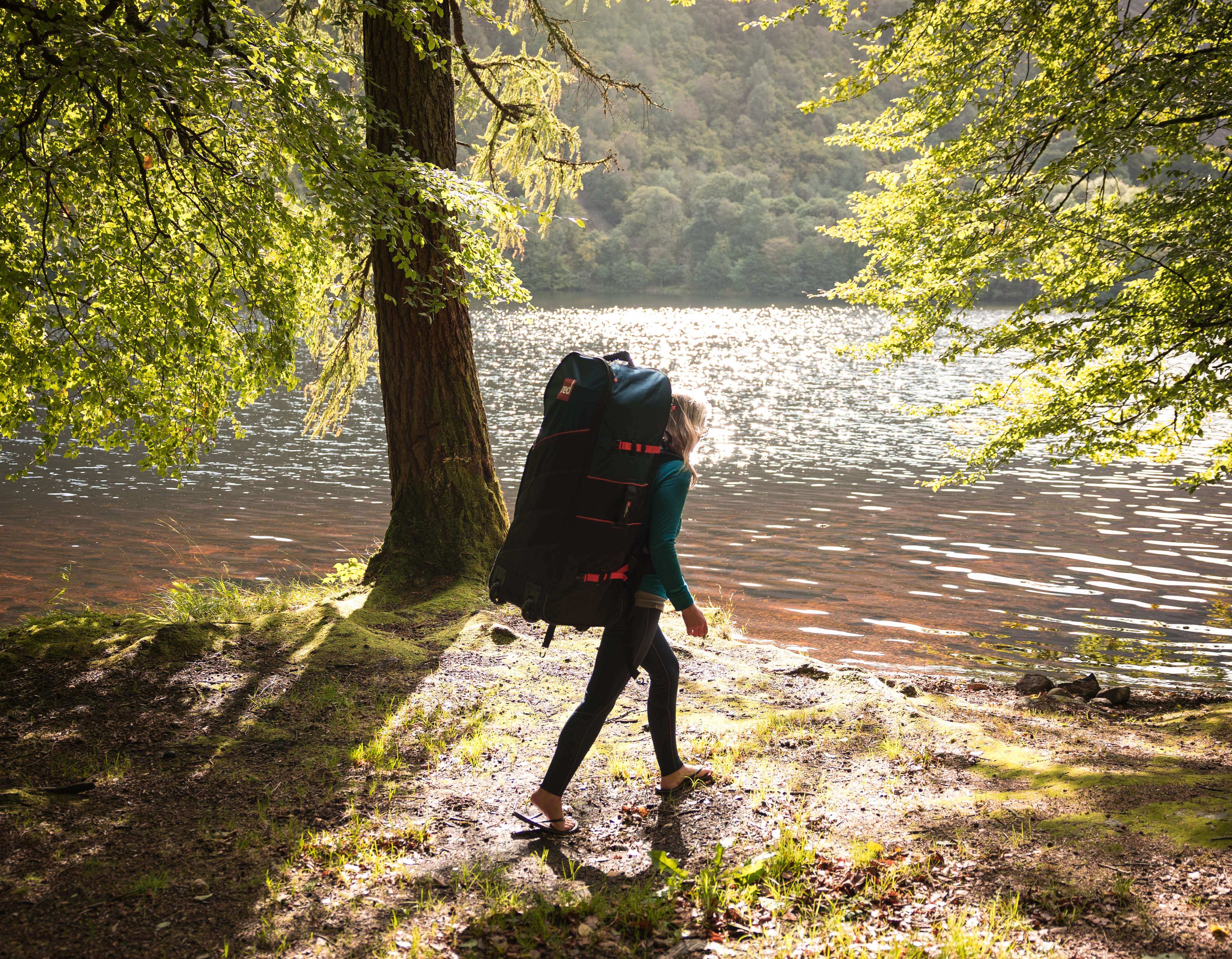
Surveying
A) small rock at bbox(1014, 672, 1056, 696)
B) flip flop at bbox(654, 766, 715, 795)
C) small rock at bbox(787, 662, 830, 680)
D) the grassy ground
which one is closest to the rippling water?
small rock at bbox(1014, 672, 1056, 696)

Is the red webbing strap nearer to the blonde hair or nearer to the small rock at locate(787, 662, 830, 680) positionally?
the blonde hair

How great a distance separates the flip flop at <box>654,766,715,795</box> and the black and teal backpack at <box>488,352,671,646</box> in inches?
46.7

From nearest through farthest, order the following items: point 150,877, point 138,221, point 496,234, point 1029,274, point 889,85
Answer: point 150,877, point 138,221, point 1029,274, point 496,234, point 889,85

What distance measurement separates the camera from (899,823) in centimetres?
363

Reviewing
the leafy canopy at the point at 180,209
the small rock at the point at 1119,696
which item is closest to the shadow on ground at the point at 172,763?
the leafy canopy at the point at 180,209

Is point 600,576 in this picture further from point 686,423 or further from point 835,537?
point 835,537

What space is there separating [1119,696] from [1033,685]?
69 centimetres

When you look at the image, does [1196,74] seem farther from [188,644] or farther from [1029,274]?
[188,644]

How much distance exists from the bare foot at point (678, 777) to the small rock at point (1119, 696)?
14.3ft

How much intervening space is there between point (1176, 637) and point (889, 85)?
6665 inches

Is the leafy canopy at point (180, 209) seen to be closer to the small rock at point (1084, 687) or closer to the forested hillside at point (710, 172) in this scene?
the small rock at point (1084, 687)

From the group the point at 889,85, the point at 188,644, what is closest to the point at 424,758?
the point at 188,644

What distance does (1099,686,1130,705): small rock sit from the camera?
6672mm

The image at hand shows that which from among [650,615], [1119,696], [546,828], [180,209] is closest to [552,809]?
[546,828]
